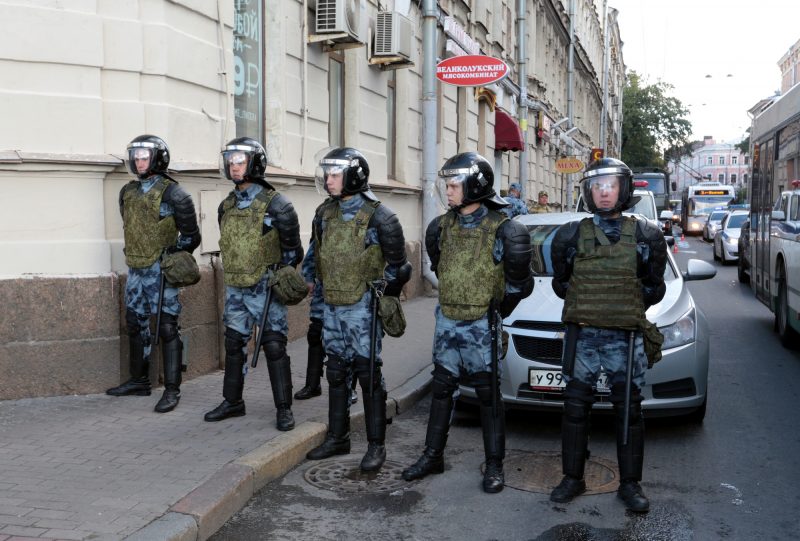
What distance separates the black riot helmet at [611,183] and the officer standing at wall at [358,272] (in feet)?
3.86

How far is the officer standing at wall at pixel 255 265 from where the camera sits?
5625 millimetres

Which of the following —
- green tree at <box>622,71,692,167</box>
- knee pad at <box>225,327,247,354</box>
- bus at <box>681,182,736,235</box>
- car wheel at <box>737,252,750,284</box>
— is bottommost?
car wheel at <box>737,252,750,284</box>

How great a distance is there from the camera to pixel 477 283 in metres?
4.70

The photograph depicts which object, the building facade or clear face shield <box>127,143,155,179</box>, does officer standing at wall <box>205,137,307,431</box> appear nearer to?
clear face shield <box>127,143,155,179</box>

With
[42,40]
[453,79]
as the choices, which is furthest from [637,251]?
[453,79]

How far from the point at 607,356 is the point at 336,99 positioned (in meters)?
7.35

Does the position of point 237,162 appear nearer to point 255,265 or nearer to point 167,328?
point 255,265

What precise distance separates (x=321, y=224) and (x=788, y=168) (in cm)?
667

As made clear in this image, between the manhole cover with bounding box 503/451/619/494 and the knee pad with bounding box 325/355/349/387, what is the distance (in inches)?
44.0

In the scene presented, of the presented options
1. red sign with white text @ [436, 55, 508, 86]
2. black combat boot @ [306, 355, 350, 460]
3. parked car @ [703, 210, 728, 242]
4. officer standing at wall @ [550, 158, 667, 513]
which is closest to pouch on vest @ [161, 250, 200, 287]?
black combat boot @ [306, 355, 350, 460]

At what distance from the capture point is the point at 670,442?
18.8 ft

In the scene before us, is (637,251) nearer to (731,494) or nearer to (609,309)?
(609,309)

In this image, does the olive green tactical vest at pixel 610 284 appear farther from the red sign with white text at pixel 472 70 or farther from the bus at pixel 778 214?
the red sign with white text at pixel 472 70

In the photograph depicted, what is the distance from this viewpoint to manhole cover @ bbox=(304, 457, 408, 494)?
4.80 metres
